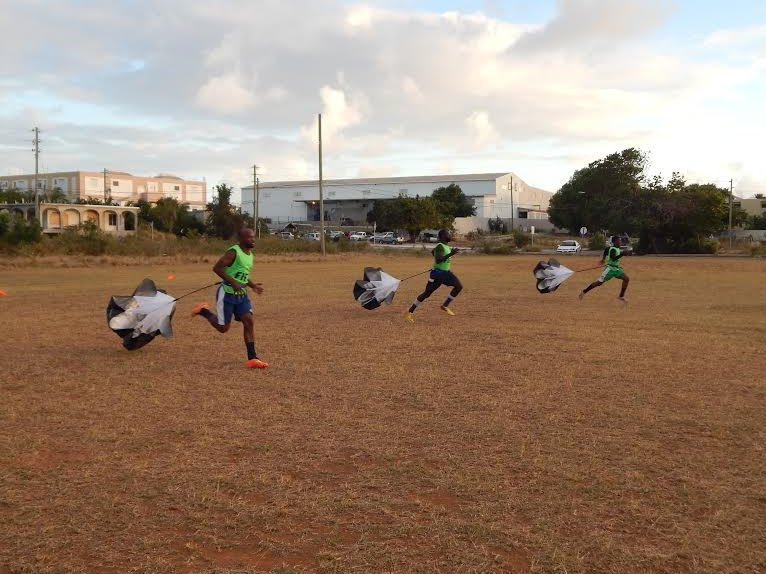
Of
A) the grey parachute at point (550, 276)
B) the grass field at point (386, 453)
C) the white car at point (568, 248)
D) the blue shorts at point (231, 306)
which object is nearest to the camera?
the grass field at point (386, 453)

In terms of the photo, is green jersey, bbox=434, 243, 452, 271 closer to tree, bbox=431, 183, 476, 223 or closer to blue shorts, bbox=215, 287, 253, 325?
blue shorts, bbox=215, 287, 253, 325

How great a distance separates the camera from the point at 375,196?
10456 centimetres

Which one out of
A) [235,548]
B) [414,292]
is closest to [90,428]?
[235,548]

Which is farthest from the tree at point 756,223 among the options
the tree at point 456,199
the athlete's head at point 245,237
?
the athlete's head at point 245,237

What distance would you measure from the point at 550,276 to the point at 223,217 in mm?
50934

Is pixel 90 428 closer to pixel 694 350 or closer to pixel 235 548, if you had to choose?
pixel 235 548

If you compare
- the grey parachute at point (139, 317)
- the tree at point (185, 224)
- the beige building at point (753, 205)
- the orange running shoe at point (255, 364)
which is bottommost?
the orange running shoe at point (255, 364)

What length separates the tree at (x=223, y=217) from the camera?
206ft

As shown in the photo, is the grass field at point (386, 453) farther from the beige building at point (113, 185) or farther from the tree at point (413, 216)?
the beige building at point (113, 185)

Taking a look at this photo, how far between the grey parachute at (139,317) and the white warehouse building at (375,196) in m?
88.5

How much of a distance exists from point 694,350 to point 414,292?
10209mm

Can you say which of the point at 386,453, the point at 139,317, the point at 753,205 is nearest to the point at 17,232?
the point at 139,317

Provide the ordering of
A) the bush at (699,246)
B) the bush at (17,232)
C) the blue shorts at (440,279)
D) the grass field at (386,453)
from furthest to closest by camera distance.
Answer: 1. the bush at (699,246)
2. the bush at (17,232)
3. the blue shorts at (440,279)
4. the grass field at (386,453)

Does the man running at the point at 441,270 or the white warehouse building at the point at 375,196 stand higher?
the white warehouse building at the point at 375,196
